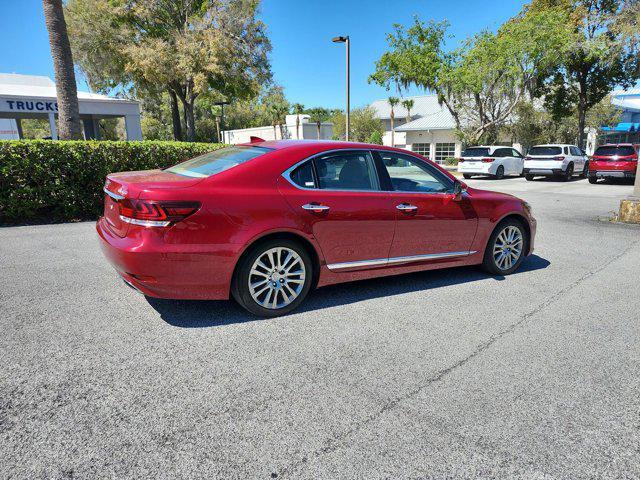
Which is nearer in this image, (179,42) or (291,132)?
(179,42)

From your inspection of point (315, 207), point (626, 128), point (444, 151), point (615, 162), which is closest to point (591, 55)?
point (615, 162)

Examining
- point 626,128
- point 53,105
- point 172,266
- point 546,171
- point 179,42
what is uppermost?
point 179,42

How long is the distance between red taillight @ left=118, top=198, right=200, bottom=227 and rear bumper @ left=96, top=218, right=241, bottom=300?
0.09 m

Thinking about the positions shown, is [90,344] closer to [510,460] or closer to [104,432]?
[104,432]

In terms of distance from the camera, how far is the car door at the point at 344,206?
3.94 m

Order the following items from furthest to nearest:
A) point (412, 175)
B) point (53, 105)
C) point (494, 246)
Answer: point (53, 105) < point (494, 246) < point (412, 175)

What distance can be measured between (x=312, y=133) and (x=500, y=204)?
42.3 meters

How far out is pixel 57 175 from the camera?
8.18 m

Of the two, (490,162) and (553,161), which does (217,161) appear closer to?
(553,161)

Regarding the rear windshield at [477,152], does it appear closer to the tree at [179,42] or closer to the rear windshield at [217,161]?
the tree at [179,42]

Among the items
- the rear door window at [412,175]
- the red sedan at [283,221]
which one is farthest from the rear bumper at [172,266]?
the rear door window at [412,175]

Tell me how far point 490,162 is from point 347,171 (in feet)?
62.8

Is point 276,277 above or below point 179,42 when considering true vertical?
below

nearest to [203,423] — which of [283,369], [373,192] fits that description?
[283,369]
